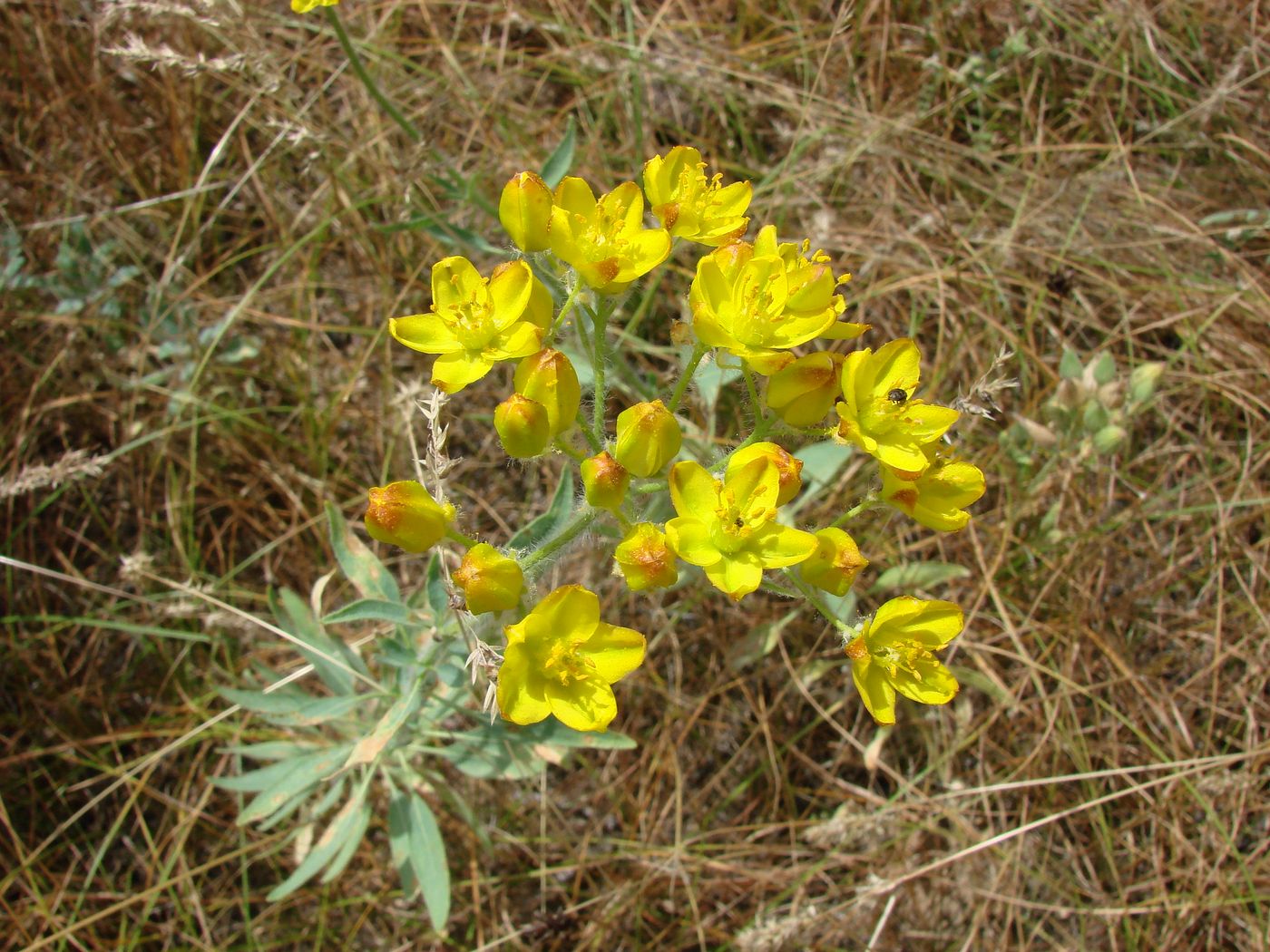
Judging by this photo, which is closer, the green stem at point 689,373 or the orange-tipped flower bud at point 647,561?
the orange-tipped flower bud at point 647,561

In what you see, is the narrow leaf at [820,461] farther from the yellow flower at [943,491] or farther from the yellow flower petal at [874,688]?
the yellow flower petal at [874,688]

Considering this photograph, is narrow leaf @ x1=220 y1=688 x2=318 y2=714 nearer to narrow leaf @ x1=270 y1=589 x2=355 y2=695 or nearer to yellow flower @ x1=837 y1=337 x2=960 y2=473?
narrow leaf @ x1=270 y1=589 x2=355 y2=695

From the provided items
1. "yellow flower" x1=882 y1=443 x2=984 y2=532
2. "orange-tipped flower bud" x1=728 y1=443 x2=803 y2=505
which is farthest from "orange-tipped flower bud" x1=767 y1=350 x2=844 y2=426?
"yellow flower" x1=882 y1=443 x2=984 y2=532

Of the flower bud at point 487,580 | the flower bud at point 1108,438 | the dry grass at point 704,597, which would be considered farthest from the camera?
the dry grass at point 704,597

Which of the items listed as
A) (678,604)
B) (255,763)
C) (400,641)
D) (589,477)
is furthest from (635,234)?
(255,763)

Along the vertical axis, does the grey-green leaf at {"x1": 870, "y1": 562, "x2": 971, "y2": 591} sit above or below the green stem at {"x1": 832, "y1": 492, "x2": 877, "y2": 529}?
below

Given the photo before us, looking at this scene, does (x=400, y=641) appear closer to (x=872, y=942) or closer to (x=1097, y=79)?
(x=872, y=942)

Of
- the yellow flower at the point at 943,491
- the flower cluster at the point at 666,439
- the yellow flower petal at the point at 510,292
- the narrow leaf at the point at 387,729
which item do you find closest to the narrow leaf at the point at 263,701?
the narrow leaf at the point at 387,729
